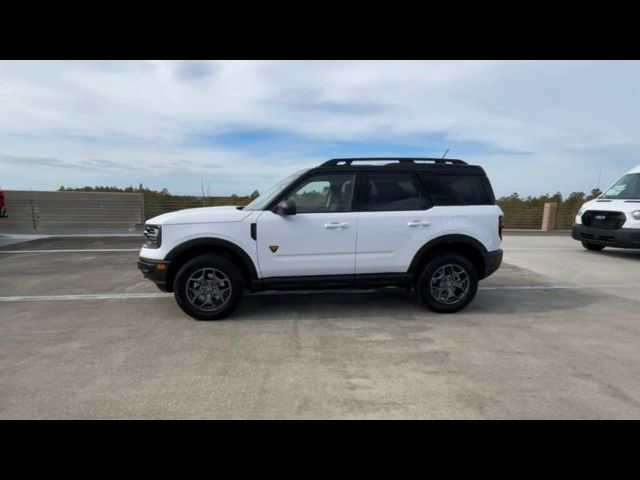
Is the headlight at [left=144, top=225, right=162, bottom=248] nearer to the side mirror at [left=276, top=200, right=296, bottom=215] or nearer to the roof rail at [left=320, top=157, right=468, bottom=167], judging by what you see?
the side mirror at [left=276, top=200, right=296, bottom=215]

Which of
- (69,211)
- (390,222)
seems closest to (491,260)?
(390,222)

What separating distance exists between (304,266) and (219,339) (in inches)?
50.8

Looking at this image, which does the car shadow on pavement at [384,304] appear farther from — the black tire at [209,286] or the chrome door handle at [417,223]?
the chrome door handle at [417,223]

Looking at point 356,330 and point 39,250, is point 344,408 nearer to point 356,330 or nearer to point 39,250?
point 356,330

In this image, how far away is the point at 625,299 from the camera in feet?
19.2

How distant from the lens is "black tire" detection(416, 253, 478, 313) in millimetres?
4961

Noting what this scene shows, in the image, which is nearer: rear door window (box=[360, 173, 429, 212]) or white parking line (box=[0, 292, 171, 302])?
rear door window (box=[360, 173, 429, 212])

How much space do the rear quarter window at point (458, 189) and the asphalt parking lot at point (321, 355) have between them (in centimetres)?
146

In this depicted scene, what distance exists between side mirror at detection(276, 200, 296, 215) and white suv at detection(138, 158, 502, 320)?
0.02 meters

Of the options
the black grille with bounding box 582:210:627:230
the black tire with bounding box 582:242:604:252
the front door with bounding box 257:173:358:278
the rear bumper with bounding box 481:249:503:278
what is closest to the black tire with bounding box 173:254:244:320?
the front door with bounding box 257:173:358:278

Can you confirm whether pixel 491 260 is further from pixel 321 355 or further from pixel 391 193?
pixel 321 355

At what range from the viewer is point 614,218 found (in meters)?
9.10

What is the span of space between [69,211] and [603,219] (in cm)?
1685
